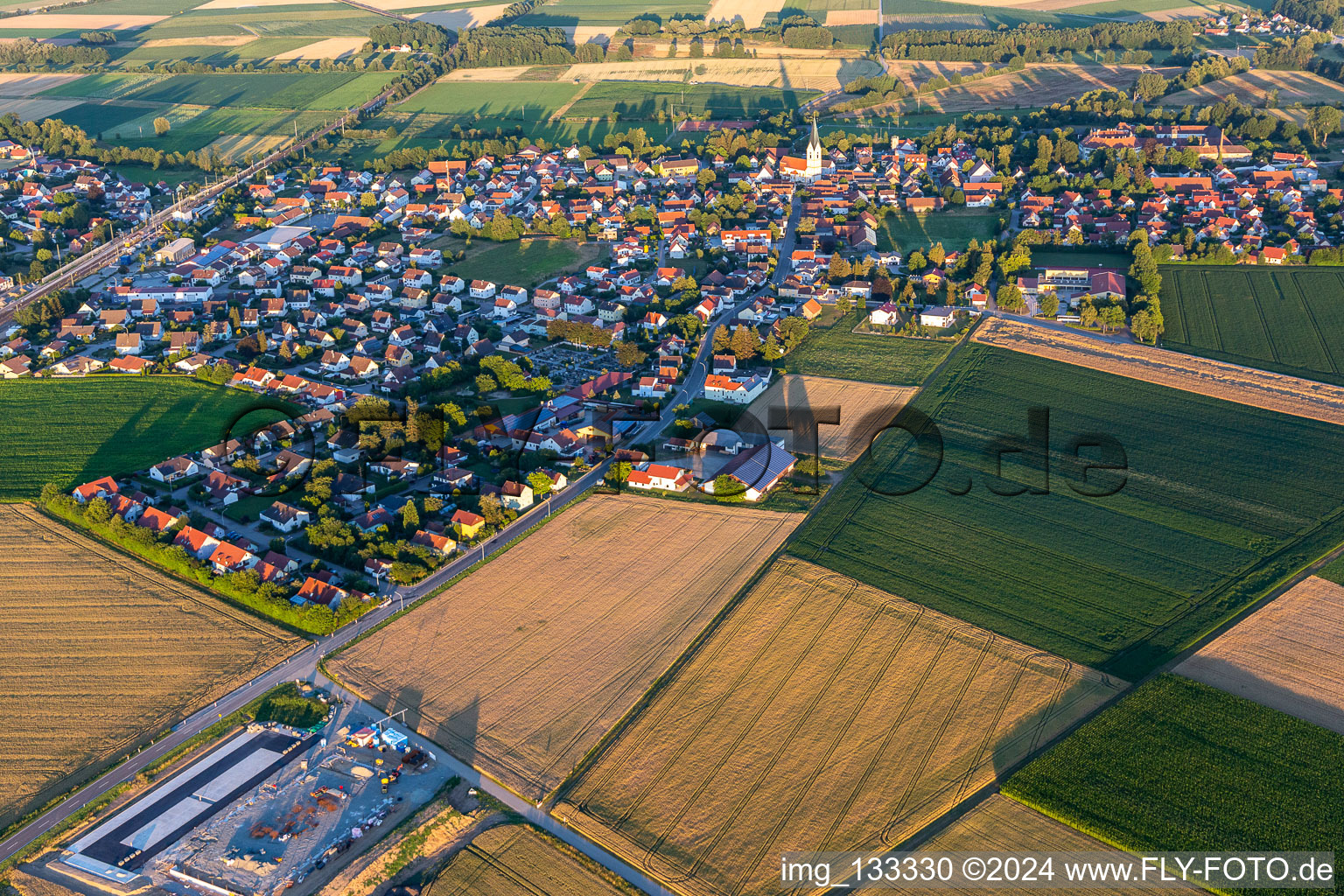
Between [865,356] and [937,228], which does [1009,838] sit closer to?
[865,356]

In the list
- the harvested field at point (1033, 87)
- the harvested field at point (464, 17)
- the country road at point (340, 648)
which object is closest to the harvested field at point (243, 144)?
the harvested field at point (464, 17)

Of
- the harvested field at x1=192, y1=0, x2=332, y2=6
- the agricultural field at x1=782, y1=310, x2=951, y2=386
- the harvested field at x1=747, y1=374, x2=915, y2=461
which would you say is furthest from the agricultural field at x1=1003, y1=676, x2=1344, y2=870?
the harvested field at x1=192, y1=0, x2=332, y2=6

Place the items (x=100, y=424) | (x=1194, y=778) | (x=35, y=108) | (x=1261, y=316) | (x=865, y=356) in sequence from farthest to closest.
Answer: (x=35, y=108) < (x=1261, y=316) < (x=865, y=356) < (x=100, y=424) < (x=1194, y=778)

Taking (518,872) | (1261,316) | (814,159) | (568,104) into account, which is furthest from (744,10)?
(518,872)

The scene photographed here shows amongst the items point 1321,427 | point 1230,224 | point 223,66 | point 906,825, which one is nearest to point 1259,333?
point 1321,427

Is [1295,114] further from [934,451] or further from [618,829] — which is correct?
[618,829]
